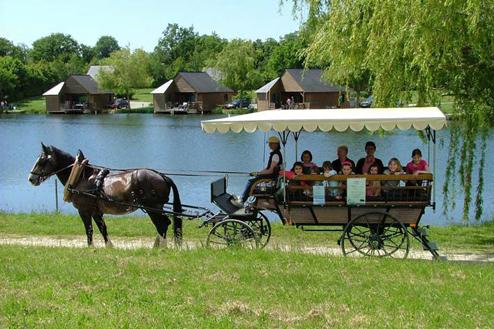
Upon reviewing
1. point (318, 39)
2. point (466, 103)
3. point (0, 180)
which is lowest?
point (0, 180)

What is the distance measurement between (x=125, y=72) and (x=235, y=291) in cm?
9371

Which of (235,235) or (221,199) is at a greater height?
(221,199)

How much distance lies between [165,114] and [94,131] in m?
28.9

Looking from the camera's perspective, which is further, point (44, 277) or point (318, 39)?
point (318, 39)

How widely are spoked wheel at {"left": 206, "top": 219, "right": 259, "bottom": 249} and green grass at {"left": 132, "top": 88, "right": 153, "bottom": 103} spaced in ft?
310

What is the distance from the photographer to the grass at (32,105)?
94750 mm

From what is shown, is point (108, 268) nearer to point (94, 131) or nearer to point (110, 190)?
point (110, 190)

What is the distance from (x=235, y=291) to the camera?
25.8 ft

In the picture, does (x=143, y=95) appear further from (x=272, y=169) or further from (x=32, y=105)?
(x=272, y=169)

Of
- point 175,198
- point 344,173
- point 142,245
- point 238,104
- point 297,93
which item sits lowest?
point 142,245

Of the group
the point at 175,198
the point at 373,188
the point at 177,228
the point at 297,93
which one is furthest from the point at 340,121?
→ the point at 297,93

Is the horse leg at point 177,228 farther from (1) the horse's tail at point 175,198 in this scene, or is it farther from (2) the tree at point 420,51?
(2) the tree at point 420,51

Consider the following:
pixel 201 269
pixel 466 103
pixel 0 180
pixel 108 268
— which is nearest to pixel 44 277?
pixel 108 268

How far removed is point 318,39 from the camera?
1509 cm
